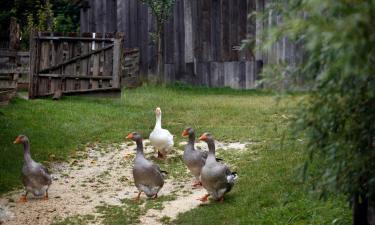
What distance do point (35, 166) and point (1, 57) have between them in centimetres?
1108

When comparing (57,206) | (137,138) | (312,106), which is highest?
(312,106)

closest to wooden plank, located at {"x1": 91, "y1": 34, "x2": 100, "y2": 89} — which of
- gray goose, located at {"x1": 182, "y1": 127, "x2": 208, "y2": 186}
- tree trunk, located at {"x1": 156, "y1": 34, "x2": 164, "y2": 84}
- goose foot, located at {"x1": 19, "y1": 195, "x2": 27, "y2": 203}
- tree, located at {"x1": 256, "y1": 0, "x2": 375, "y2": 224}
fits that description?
tree trunk, located at {"x1": 156, "y1": 34, "x2": 164, "y2": 84}

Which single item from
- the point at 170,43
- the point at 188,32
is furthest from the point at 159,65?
the point at 188,32

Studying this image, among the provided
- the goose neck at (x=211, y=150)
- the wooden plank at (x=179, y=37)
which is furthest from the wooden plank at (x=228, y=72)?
the goose neck at (x=211, y=150)

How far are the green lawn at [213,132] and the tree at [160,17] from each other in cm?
159

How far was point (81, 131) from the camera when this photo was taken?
15633 millimetres

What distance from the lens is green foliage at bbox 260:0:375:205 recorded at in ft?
11.6

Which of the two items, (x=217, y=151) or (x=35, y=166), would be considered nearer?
(x=35, y=166)

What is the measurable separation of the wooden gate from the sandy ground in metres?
5.71

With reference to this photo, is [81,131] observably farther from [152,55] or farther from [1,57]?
[152,55]

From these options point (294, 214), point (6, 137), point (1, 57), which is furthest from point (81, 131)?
point (294, 214)

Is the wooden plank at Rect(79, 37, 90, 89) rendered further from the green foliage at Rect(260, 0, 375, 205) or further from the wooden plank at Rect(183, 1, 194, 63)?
the green foliage at Rect(260, 0, 375, 205)

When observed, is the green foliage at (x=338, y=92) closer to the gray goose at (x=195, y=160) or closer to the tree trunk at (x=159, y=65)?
the gray goose at (x=195, y=160)

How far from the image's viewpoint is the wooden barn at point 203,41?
2278 cm
